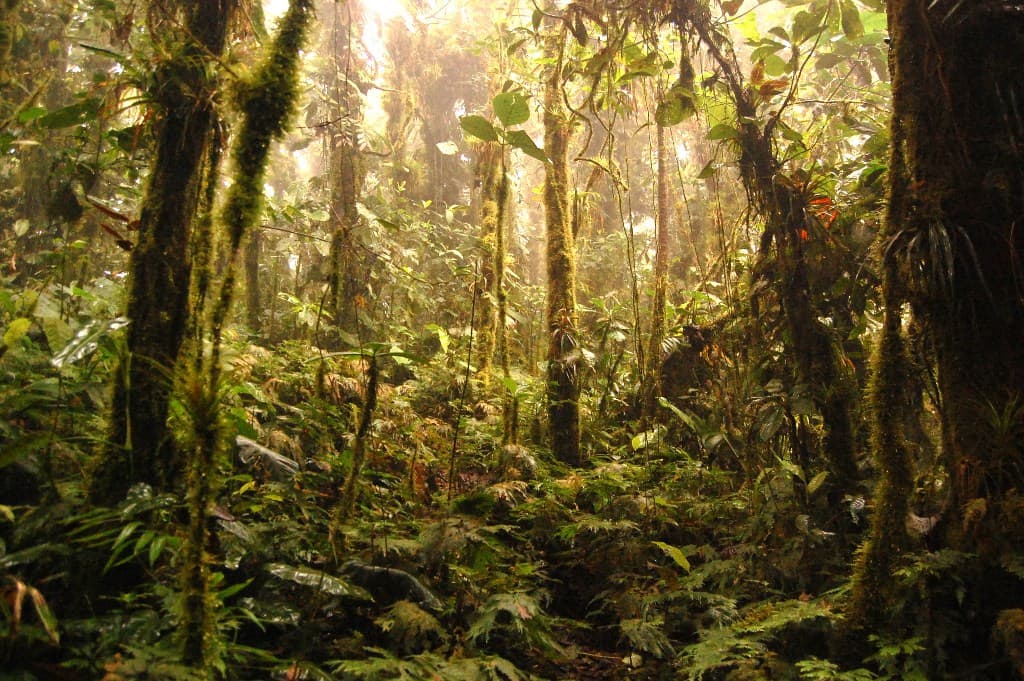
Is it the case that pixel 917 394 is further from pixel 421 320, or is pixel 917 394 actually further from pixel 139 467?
pixel 421 320

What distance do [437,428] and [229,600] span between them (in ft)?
9.45

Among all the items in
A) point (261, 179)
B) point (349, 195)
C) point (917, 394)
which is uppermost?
point (349, 195)

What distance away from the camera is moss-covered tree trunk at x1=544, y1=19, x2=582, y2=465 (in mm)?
5258

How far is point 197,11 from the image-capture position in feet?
8.09

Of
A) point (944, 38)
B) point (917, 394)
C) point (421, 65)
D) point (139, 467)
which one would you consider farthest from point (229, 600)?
point (421, 65)

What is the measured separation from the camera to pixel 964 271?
2.55 m

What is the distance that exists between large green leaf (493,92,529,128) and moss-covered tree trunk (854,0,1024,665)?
2202 mm

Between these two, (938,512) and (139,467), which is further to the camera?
(938,512)

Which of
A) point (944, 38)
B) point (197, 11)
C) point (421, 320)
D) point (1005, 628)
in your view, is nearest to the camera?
point (1005, 628)

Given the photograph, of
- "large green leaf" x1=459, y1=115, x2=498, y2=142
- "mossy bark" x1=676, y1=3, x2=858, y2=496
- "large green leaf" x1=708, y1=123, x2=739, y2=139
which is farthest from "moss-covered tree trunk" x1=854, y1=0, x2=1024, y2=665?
"large green leaf" x1=459, y1=115, x2=498, y2=142

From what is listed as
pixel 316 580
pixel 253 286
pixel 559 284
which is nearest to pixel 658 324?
pixel 559 284

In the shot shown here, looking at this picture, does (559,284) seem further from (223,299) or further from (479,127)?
(223,299)

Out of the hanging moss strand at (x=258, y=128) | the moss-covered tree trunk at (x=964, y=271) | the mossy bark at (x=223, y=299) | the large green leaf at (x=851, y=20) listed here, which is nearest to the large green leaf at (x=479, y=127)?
the mossy bark at (x=223, y=299)

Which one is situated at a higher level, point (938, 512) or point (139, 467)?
point (139, 467)
